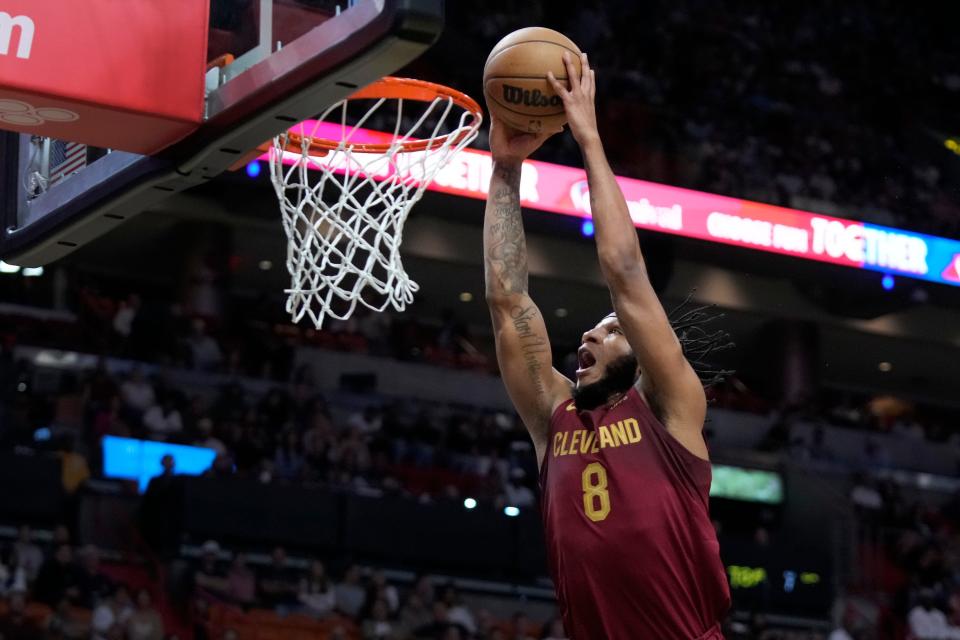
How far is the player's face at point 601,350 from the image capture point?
12.0 ft

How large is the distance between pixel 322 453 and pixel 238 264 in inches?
194

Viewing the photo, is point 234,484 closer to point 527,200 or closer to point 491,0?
point 527,200

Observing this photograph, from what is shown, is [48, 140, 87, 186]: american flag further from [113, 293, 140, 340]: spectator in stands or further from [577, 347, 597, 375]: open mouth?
[113, 293, 140, 340]: spectator in stands

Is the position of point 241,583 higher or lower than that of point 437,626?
higher

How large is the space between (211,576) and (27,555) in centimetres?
132

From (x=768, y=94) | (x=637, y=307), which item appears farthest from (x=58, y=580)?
(x=768, y=94)

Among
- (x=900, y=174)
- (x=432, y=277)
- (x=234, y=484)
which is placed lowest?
(x=234, y=484)

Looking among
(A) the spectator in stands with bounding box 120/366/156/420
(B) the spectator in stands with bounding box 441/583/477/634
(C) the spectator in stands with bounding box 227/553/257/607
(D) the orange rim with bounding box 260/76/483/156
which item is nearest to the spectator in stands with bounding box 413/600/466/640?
(B) the spectator in stands with bounding box 441/583/477/634

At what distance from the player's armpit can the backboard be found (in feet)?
2.40

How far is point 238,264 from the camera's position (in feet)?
55.3

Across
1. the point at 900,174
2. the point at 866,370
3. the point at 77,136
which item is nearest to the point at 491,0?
the point at 900,174

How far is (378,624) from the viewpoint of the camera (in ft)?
34.5

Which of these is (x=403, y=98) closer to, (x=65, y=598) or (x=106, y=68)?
(x=106, y=68)

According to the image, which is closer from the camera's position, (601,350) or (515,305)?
(601,350)
